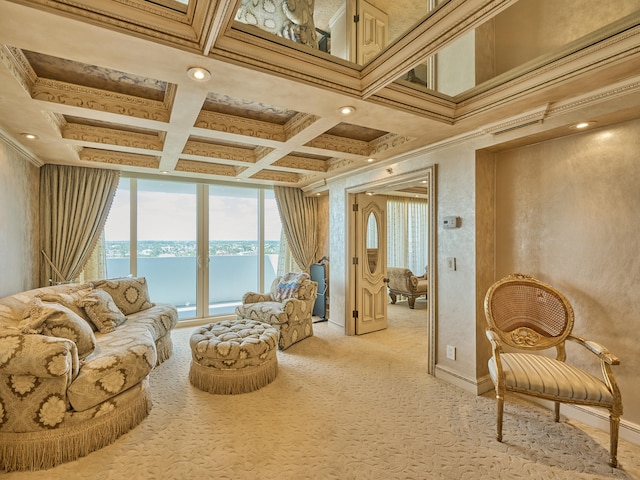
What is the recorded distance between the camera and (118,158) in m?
3.92

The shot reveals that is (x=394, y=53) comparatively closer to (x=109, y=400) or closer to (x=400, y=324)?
(x=109, y=400)

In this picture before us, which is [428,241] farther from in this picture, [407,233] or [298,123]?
[407,233]

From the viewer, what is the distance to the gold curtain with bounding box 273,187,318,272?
18.2 feet

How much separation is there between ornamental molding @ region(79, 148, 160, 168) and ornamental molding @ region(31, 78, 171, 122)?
5.73 ft

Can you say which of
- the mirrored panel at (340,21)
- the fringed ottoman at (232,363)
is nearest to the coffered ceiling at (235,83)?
the mirrored panel at (340,21)

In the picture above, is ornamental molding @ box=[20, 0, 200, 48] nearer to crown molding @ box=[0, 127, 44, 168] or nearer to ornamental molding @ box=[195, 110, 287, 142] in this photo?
ornamental molding @ box=[195, 110, 287, 142]

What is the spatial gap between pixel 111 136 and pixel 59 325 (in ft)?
6.77

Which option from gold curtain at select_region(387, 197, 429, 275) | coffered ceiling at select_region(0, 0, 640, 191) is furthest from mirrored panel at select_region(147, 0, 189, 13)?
gold curtain at select_region(387, 197, 429, 275)

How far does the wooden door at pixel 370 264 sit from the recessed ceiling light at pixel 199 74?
9.89 feet

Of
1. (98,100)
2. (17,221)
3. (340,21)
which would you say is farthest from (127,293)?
(340,21)

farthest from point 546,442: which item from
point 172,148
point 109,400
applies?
point 172,148

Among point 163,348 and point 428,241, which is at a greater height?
point 428,241

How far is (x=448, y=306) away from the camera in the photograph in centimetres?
301

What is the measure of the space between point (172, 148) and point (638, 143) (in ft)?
13.3
